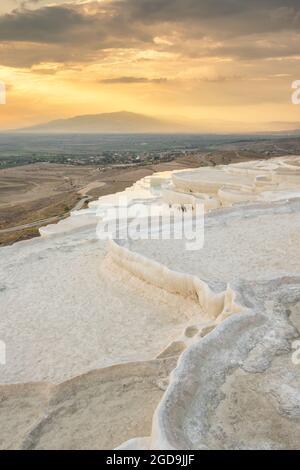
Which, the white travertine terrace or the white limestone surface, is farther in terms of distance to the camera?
the white limestone surface

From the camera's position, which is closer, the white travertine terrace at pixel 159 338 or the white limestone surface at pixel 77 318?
the white travertine terrace at pixel 159 338

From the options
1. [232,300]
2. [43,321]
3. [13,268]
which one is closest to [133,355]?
[232,300]

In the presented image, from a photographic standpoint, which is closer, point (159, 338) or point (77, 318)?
point (159, 338)
